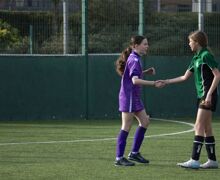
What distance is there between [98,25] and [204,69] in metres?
9.76

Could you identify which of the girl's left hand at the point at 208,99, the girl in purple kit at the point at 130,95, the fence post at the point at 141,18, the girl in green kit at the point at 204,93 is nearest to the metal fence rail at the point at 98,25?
the fence post at the point at 141,18

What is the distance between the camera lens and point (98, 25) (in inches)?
739

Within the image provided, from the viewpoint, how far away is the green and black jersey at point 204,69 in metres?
9.14

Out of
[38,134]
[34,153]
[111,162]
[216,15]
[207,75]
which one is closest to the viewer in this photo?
[207,75]

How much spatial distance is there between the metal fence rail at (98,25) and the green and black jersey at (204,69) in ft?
30.4

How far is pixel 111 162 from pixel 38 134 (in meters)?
4.39

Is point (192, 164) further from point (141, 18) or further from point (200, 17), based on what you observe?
point (200, 17)

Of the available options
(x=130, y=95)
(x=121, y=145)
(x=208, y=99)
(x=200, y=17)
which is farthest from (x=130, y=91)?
(x=200, y=17)

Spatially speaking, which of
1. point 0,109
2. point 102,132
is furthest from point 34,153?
point 0,109

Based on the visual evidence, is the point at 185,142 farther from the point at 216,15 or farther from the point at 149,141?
the point at 216,15

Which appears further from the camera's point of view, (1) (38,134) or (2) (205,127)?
(1) (38,134)

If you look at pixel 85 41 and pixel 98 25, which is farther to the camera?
pixel 98 25

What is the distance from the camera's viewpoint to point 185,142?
1246cm

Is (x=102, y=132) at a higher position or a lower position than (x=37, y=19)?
lower
